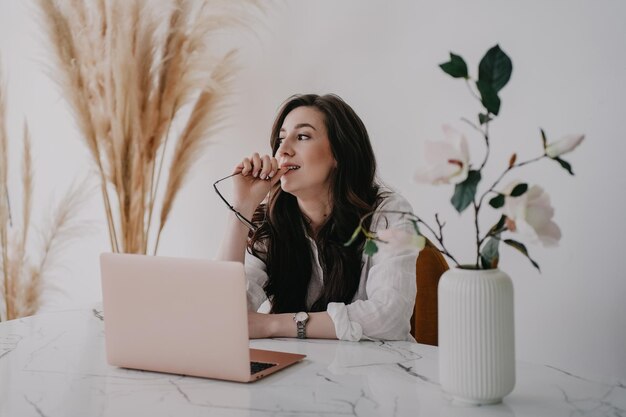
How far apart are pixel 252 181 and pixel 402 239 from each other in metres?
1.04

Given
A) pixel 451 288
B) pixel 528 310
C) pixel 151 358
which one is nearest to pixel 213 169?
pixel 528 310

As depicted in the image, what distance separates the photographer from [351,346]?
4.77 ft

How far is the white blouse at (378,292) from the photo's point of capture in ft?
5.04

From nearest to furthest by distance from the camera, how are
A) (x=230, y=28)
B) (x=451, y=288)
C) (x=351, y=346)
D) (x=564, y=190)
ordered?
1. (x=451, y=288)
2. (x=351, y=346)
3. (x=564, y=190)
4. (x=230, y=28)

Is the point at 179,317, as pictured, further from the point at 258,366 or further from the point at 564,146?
the point at 564,146

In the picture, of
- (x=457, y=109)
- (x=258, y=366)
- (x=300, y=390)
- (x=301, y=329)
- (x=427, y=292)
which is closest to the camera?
(x=300, y=390)

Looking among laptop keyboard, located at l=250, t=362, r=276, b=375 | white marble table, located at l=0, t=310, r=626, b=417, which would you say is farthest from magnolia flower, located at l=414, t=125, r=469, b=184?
laptop keyboard, located at l=250, t=362, r=276, b=375

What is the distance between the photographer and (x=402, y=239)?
1.02 metres

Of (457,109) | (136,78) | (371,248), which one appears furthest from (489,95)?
(136,78)

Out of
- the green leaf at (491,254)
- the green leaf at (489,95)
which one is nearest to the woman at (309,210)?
the green leaf at (491,254)

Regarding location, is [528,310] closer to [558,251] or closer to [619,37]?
[558,251]

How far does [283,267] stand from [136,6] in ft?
4.30

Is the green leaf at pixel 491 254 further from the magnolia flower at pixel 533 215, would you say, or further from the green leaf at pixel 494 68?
the green leaf at pixel 494 68

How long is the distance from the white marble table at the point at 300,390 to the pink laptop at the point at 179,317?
26mm
